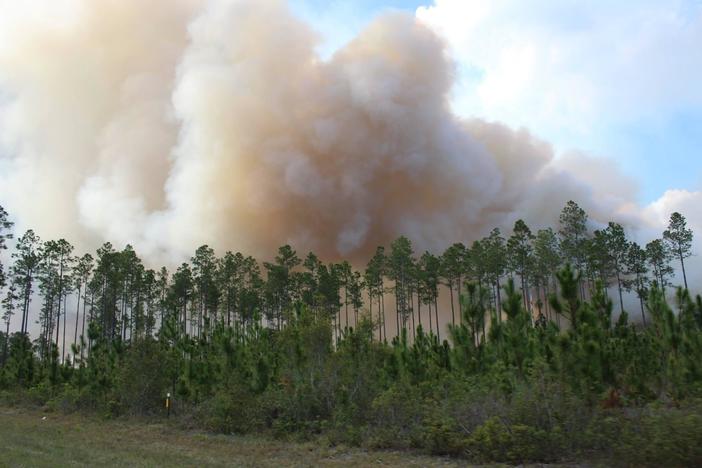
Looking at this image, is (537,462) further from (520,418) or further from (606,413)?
(606,413)

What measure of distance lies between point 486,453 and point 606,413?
3.16 m

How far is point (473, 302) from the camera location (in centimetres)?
2355

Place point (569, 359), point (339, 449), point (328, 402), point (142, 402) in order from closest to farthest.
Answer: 1. point (569, 359)
2. point (339, 449)
3. point (328, 402)
4. point (142, 402)

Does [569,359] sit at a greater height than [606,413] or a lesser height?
greater

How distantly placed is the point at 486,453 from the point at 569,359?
382 cm

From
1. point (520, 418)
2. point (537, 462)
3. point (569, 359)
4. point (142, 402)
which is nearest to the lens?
point (537, 462)

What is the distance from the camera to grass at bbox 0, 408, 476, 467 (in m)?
14.1

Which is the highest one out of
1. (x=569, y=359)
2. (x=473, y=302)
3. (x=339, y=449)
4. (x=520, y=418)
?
(x=473, y=302)

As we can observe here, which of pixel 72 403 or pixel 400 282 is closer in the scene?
pixel 72 403

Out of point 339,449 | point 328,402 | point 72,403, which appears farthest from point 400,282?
point 339,449

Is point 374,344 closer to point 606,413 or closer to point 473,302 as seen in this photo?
point 473,302

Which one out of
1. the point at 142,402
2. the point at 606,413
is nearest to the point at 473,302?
the point at 606,413

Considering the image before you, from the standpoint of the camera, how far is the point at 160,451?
55.2 feet

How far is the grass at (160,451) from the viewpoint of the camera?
14141 mm
